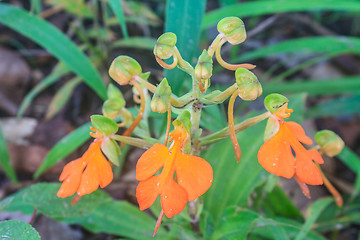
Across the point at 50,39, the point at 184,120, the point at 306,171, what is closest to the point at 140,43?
the point at 50,39

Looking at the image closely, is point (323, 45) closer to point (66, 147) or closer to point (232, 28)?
point (232, 28)

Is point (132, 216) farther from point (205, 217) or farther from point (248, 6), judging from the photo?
point (248, 6)

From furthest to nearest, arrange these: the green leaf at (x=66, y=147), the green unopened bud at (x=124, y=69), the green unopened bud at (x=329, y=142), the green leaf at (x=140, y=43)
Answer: the green leaf at (x=140, y=43), the green leaf at (x=66, y=147), the green unopened bud at (x=329, y=142), the green unopened bud at (x=124, y=69)

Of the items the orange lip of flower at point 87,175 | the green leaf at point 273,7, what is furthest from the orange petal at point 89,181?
the green leaf at point 273,7

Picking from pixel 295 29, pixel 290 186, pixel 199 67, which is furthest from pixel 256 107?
pixel 199 67

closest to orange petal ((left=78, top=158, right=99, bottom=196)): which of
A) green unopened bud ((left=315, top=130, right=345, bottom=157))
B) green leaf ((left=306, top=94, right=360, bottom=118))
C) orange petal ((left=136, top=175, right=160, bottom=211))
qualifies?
orange petal ((left=136, top=175, right=160, bottom=211))

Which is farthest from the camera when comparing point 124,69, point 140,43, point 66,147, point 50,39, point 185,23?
point 140,43

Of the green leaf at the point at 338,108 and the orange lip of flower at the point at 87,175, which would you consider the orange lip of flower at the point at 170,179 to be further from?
the green leaf at the point at 338,108
